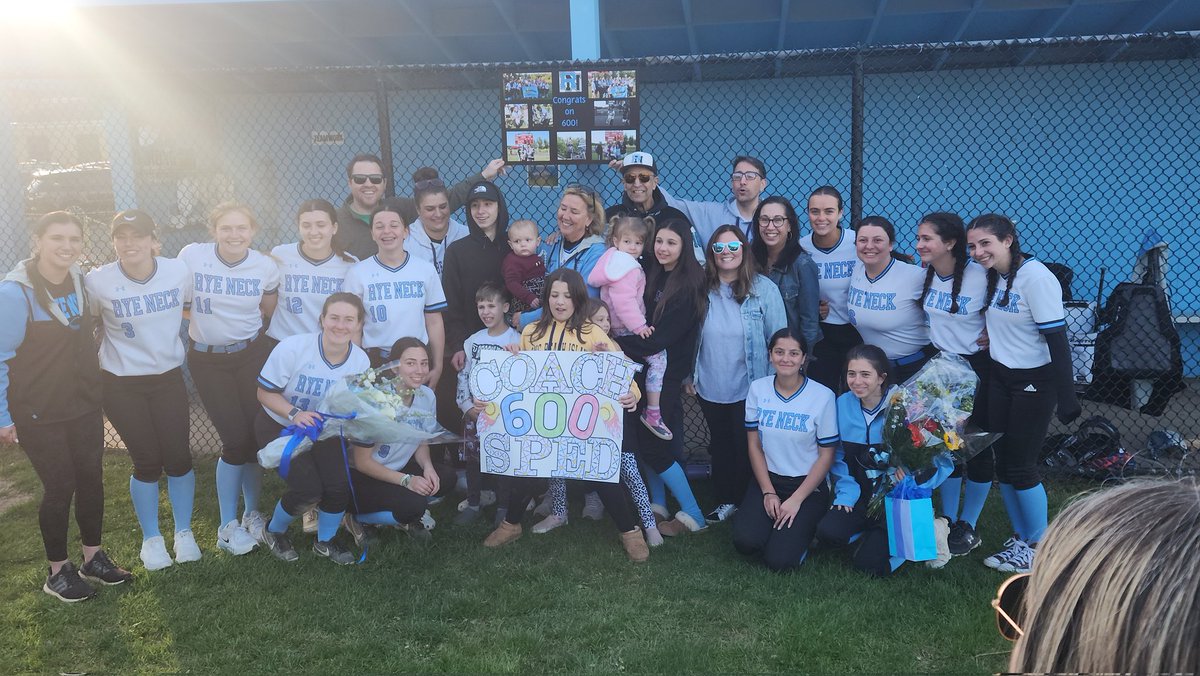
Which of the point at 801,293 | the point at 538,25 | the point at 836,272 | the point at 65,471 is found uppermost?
the point at 538,25

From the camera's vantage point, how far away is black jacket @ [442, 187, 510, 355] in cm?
465

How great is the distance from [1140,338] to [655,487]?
11.6 feet

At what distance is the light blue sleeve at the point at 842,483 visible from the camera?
409 cm

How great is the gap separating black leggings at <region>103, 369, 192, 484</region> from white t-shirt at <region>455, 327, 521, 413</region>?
140 centimetres

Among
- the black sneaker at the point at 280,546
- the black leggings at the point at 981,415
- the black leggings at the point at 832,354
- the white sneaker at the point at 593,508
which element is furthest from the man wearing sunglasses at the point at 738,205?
the black sneaker at the point at 280,546

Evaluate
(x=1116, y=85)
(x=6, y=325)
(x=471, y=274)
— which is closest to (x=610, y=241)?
(x=471, y=274)

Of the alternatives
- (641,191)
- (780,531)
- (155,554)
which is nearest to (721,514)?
(780,531)

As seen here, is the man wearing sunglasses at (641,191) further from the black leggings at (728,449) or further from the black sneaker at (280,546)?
the black sneaker at (280,546)

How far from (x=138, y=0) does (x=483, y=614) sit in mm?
6342

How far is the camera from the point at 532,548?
4277mm

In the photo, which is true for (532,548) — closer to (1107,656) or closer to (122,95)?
(1107,656)

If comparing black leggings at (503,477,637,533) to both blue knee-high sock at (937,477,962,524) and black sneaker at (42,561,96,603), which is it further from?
black sneaker at (42,561,96,603)

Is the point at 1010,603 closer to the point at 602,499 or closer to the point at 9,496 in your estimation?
the point at 602,499

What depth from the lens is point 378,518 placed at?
4.32m
